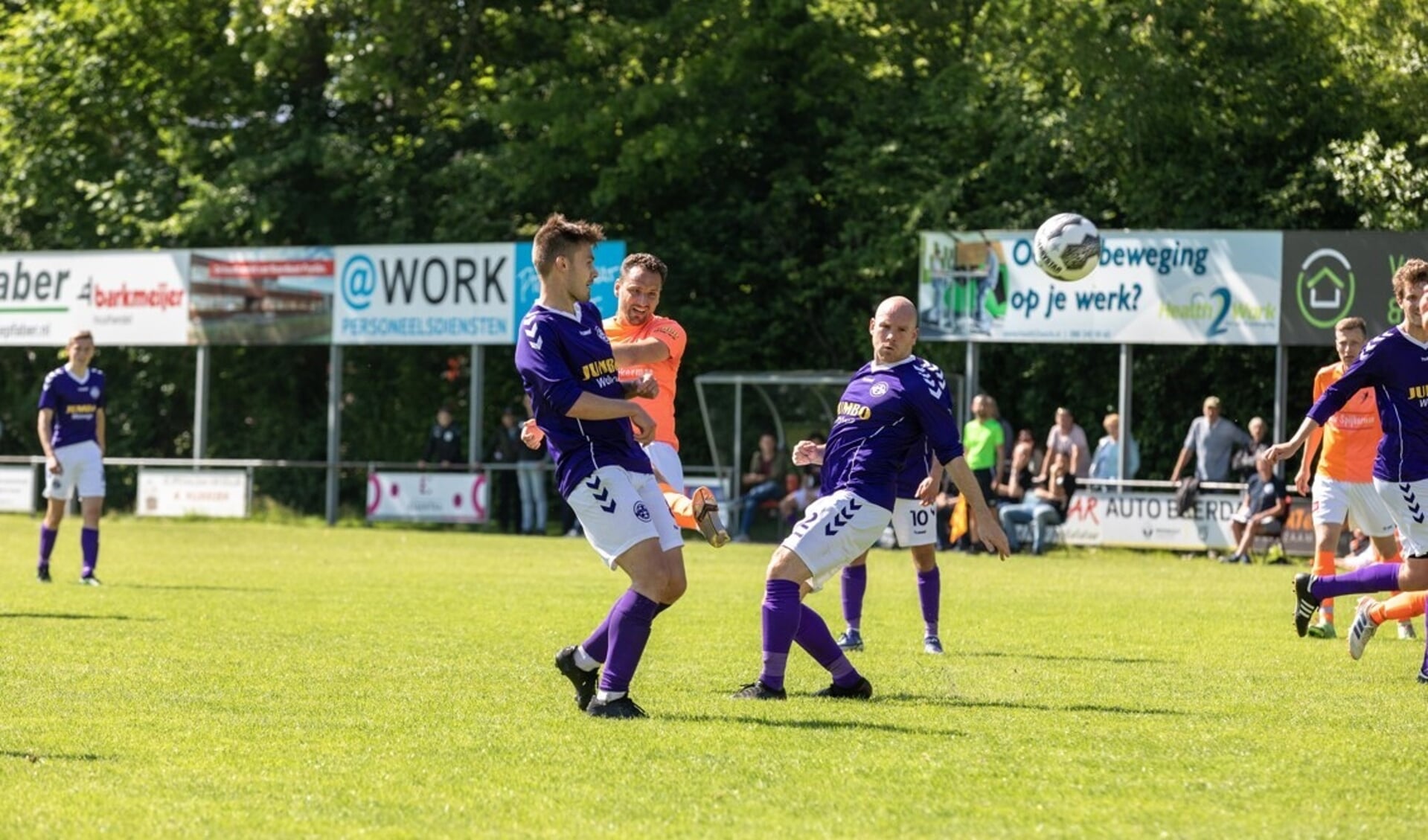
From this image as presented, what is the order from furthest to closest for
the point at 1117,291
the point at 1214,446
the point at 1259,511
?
the point at 1117,291
the point at 1214,446
the point at 1259,511

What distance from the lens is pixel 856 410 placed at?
9516 millimetres

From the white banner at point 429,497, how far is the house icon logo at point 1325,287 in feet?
38.8

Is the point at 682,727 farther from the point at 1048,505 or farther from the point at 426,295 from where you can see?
the point at 426,295

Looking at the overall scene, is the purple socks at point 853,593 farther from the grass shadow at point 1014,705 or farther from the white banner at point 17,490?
the white banner at point 17,490

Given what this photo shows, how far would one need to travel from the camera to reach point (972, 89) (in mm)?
31016

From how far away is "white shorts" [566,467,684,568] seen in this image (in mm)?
8273

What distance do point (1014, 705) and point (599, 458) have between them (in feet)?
7.37

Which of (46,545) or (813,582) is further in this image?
(46,545)

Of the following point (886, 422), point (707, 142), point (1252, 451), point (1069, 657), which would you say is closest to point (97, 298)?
point (707, 142)

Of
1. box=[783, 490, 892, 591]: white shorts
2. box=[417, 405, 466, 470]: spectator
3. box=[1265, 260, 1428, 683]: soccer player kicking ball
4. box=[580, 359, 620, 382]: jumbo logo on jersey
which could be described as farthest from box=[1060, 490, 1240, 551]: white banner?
box=[580, 359, 620, 382]: jumbo logo on jersey

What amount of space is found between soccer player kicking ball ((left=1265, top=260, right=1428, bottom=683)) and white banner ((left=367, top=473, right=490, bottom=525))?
66.9ft

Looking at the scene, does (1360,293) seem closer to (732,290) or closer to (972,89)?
(972,89)

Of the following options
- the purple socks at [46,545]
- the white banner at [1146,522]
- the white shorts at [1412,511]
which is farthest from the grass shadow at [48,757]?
the white banner at [1146,522]

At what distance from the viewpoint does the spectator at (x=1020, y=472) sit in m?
25.8
